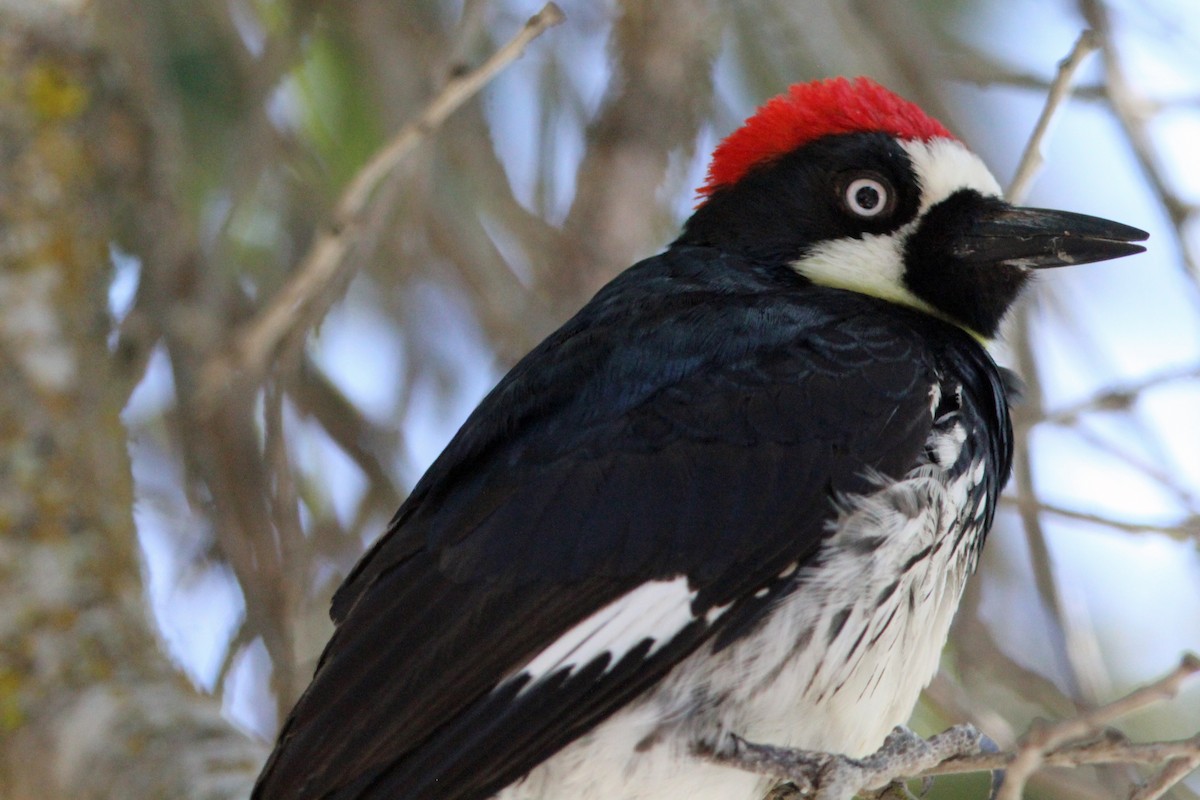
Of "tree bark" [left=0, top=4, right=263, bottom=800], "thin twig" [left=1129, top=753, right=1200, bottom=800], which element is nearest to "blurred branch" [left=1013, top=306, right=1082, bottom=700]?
"thin twig" [left=1129, top=753, right=1200, bottom=800]

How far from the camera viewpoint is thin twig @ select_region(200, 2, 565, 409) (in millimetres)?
2568

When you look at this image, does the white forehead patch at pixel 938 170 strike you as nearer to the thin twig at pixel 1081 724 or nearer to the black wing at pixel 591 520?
the black wing at pixel 591 520

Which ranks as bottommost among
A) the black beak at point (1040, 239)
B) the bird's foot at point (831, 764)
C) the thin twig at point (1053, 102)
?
the bird's foot at point (831, 764)

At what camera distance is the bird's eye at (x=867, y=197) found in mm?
2748

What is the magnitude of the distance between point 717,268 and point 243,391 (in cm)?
113

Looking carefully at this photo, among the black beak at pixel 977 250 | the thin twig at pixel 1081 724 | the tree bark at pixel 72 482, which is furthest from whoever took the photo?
the black beak at pixel 977 250

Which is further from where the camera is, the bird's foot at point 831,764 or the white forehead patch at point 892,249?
the white forehead patch at point 892,249

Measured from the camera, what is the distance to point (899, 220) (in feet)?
9.00

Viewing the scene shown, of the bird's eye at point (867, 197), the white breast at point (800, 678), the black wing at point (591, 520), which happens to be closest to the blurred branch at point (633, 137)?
the bird's eye at point (867, 197)

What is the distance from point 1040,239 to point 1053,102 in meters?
0.25

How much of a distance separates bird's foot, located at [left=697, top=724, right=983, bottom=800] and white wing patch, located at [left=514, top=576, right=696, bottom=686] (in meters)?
0.18

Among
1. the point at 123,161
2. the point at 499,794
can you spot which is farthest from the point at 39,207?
the point at 499,794

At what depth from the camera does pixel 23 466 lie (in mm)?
2727

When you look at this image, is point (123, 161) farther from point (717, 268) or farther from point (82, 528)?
point (717, 268)
